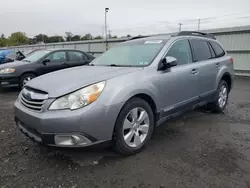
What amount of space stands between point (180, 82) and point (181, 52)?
23.5 inches

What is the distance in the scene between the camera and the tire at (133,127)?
2.60 m

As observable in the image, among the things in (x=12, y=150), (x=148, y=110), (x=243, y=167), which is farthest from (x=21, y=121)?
(x=243, y=167)

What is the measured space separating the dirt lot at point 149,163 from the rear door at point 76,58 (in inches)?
182

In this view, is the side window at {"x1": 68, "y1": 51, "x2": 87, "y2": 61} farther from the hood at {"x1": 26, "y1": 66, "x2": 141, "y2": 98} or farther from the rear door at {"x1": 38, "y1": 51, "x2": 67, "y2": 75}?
the hood at {"x1": 26, "y1": 66, "x2": 141, "y2": 98}

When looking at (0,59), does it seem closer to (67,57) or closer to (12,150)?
(67,57)

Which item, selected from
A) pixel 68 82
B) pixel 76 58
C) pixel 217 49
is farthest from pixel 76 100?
pixel 76 58

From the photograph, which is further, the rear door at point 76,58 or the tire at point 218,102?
the rear door at point 76,58

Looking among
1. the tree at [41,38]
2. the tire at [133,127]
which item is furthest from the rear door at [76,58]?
the tree at [41,38]

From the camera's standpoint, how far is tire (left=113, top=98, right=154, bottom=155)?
2.60m

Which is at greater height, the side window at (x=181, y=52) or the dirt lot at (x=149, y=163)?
the side window at (x=181, y=52)

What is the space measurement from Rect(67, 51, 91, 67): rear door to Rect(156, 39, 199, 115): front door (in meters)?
5.29

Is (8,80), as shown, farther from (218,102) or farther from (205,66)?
(218,102)

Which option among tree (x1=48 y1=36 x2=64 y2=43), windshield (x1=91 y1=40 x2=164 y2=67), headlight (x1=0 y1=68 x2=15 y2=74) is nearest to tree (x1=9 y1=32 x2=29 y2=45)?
tree (x1=48 y1=36 x2=64 y2=43)

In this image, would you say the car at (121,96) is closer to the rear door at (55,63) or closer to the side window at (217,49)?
the side window at (217,49)
